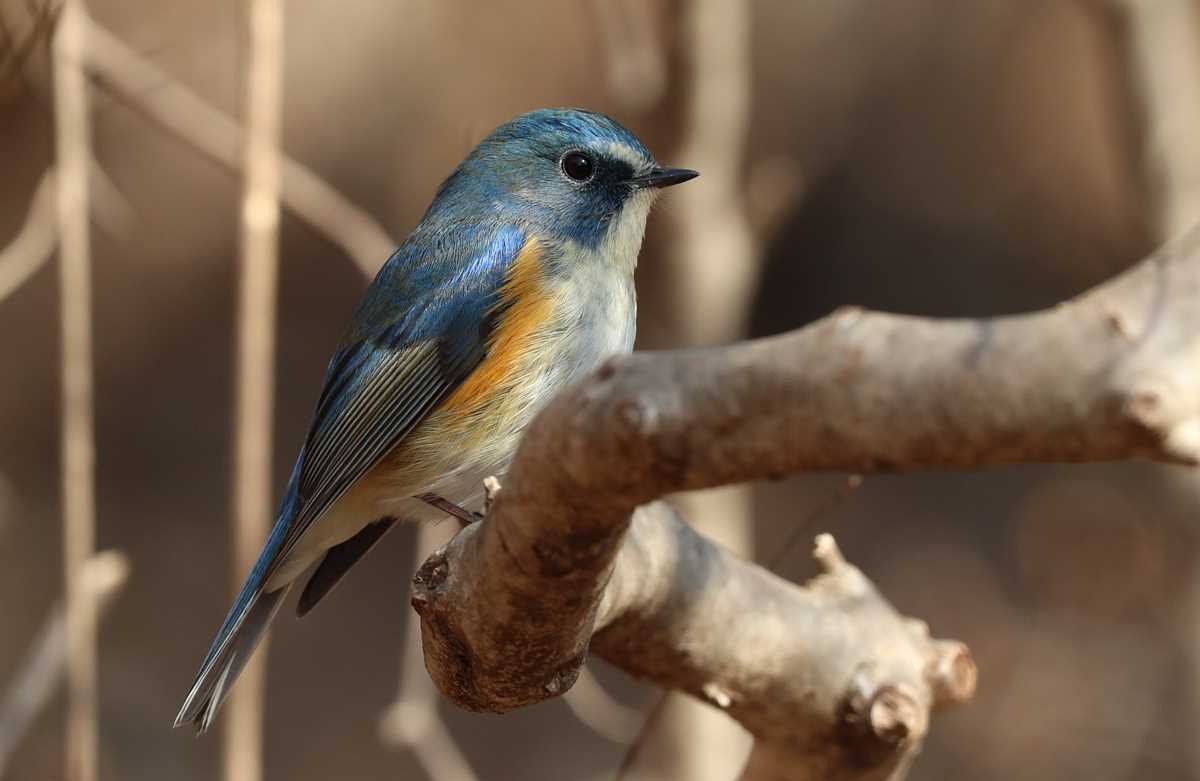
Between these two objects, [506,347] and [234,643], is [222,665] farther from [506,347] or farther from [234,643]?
[506,347]

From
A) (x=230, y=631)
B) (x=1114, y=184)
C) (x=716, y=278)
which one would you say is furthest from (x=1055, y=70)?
(x=230, y=631)

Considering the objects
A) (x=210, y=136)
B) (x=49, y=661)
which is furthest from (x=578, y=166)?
(x=49, y=661)

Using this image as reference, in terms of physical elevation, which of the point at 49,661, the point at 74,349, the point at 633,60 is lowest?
the point at 49,661

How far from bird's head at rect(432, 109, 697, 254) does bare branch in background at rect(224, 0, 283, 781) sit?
0.52m

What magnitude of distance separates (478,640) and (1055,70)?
5392 mm

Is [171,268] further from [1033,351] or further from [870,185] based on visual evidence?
[1033,351]

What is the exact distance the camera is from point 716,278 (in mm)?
4098

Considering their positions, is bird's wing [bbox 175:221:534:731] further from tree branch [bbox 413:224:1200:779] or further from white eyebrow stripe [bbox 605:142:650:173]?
tree branch [bbox 413:224:1200:779]

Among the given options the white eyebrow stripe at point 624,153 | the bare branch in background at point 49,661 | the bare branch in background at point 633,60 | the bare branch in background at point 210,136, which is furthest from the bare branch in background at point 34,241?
the bare branch in background at point 633,60

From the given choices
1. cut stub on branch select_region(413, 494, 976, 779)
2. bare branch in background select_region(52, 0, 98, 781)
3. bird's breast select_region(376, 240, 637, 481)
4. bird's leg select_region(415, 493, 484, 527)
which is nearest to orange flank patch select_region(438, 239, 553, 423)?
bird's breast select_region(376, 240, 637, 481)

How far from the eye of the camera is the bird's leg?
2.84 meters

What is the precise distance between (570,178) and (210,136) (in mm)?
1149

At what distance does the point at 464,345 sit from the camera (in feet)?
9.43

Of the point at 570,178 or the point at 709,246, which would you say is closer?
the point at 570,178
